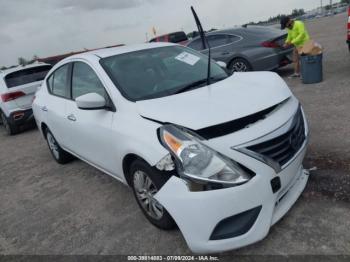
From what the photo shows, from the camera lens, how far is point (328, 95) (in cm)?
643

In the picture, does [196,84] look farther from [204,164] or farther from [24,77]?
[24,77]

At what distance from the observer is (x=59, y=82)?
16.4ft

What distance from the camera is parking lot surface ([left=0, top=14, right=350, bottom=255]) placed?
2.83m

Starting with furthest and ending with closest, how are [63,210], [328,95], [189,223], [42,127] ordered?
[328,95] → [42,127] → [63,210] → [189,223]

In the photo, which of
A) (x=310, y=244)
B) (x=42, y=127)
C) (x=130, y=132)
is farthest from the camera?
(x=42, y=127)

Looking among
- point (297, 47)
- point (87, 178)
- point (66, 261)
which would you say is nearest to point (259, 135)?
point (66, 261)

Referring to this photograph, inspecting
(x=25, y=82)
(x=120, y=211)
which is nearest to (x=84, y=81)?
(x=120, y=211)

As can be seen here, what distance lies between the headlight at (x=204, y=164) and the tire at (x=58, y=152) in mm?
3342

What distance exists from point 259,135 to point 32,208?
3.09 meters

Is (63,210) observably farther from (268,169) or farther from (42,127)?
(268,169)

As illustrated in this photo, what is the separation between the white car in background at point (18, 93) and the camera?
827 cm

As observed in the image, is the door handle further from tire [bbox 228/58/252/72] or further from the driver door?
tire [bbox 228/58/252/72]

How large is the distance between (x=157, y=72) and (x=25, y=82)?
231 inches

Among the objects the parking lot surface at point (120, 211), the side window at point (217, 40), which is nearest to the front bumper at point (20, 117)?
the parking lot surface at point (120, 211)
